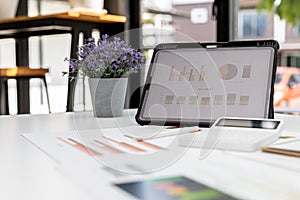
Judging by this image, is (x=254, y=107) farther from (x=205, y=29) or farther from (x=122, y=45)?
(x=205, y=29)

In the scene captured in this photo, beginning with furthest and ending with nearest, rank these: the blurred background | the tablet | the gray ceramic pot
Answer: the blurred background → the gray ceramic pot → the tablet

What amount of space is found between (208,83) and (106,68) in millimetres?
326

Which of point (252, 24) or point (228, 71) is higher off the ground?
point (252, 24)

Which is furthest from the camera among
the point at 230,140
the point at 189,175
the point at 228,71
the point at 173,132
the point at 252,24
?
the point at 252,24

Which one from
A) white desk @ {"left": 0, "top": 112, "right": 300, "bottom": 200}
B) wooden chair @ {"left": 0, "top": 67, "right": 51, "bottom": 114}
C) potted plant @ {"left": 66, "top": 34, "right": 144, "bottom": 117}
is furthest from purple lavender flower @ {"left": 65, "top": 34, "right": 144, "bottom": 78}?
wooden chair @ {"left": 0, "top": 67, "right": 51, "bottom": 114}

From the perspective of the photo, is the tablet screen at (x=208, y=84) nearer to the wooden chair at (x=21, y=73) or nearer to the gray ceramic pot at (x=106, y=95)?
the gray ceramic pot at (x=106, y=95)

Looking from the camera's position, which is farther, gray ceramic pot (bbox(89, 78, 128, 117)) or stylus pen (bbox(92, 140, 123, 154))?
gray ceramic pot (bbox(89, 78, 128, 117))

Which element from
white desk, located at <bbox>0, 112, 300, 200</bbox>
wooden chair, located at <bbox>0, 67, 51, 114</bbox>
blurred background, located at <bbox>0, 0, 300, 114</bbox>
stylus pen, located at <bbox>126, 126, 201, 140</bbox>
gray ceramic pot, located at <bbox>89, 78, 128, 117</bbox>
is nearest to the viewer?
white desk, located at <bbox>0, 112, 300, 200</bbox>

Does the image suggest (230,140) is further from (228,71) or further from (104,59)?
(104,59)

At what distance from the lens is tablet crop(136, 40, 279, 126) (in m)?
0.99

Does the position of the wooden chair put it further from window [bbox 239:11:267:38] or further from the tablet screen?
the tablet screen

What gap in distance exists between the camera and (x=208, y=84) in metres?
1.06

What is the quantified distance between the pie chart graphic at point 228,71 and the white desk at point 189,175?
36 cm

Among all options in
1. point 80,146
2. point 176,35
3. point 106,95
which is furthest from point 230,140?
point 176,35
